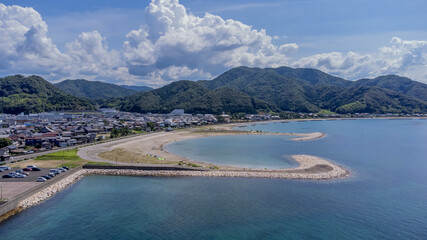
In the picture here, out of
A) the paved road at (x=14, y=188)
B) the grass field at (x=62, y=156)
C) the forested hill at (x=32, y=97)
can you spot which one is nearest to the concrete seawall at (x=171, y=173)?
the paved road at (x=14, y=188)

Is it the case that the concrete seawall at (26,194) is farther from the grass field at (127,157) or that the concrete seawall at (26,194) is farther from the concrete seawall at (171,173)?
the grass field at (127,157)

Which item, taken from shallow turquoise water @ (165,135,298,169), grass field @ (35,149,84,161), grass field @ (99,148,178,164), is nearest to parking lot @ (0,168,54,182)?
grass field @ (35,149,84,161)

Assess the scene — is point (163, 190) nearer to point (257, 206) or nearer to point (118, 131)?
point (257, 206)

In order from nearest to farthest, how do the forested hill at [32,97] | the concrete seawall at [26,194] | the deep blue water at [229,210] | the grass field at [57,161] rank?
the deep blue water at [229,210] → the concrete seawall at [26,194] → the grass field at [57,161] → the forested hill at [32,97]

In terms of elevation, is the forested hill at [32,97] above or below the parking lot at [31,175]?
above

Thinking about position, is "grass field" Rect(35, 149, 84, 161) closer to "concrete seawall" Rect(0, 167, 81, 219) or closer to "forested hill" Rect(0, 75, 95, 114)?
"concrete seawall" Rect(0, 167, 81, 219)

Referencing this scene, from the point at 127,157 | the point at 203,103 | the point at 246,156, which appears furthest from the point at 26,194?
the point at 203,103

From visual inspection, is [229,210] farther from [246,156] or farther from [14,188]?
[246,156]
